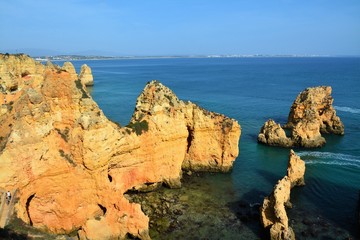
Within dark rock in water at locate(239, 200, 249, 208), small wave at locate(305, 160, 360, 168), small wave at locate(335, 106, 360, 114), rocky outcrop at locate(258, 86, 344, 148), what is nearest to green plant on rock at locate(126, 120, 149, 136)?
dark rock in water at locate(239, 200, 249, 208)

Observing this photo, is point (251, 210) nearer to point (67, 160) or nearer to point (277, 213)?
point (277, 213)

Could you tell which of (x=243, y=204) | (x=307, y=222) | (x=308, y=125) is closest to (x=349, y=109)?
(x=308, y=125)

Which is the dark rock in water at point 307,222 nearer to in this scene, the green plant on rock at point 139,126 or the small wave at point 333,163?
the small wave at point 333,163

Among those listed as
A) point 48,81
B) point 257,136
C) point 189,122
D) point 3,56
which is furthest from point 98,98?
point 48,81

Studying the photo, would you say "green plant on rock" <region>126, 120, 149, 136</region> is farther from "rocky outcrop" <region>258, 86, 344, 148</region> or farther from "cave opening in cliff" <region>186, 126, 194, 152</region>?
"rocky outcrop" <region>258, 86, 344, 148</region>

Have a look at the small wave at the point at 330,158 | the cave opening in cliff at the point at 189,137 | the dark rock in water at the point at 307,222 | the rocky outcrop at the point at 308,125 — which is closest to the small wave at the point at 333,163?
the small wave at the point at 330,158

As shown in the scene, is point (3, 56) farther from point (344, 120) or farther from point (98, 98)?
point (344, 120)
